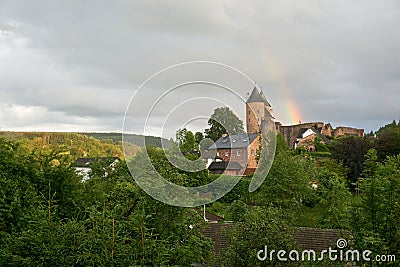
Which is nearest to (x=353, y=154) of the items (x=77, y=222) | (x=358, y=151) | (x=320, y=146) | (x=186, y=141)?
(x=358, y=151)

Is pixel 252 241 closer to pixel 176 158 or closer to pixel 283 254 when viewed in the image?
pixel 283 254

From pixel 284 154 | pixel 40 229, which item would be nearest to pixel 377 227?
pixel 40 229

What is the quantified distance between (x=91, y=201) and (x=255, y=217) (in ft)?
12.1

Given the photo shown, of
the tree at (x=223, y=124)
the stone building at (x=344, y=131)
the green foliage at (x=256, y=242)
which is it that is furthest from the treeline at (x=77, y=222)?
the stone building at (x=344, y=131)

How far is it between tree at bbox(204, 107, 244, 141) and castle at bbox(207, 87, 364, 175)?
23 centimetres

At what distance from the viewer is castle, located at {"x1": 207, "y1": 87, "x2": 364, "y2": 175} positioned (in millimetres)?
11377

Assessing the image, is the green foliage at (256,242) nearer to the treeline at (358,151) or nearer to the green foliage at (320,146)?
the treeline at (358,151)

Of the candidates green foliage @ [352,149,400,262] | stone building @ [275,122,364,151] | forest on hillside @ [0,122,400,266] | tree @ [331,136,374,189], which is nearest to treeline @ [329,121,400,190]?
tree @ [331,136,374,189]

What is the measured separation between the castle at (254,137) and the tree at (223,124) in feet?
0.76

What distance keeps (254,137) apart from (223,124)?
5.01 metres

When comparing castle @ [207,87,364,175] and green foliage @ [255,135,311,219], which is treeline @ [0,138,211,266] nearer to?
Result: castle @ [207,87,364,175]

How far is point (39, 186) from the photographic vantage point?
31.4 feet

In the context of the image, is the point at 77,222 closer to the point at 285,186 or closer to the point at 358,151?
the point at 285,186

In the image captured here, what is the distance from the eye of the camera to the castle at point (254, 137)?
1138cm
